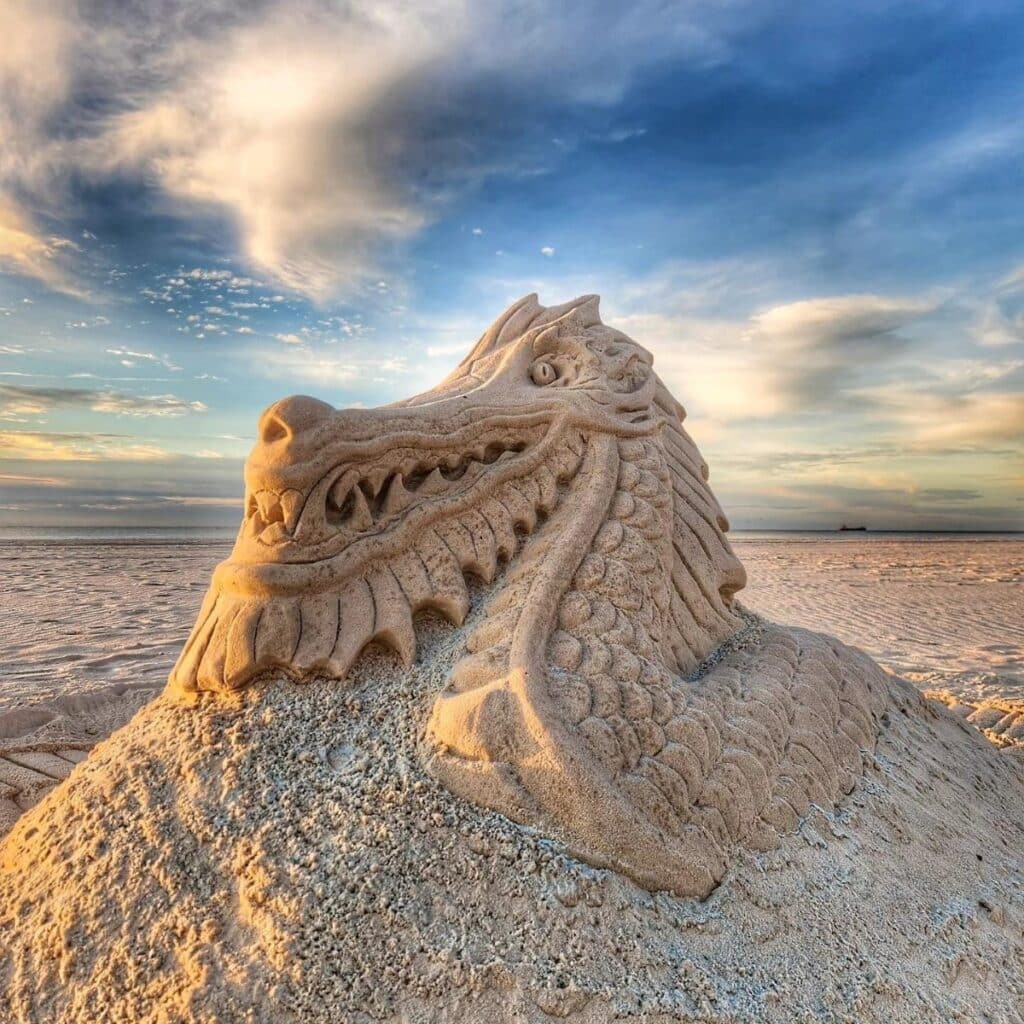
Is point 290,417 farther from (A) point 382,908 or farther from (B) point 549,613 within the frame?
(A) point 382,908

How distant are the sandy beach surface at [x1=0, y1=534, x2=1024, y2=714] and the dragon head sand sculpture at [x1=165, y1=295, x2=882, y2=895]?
9.39ft

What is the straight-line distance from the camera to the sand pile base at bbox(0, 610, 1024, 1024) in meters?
1.56

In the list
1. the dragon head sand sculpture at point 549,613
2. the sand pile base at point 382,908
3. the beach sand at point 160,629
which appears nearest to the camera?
the sand pile base at point 382,908

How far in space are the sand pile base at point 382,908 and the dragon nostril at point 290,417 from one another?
29.7 inches

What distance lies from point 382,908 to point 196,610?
7.87 meters

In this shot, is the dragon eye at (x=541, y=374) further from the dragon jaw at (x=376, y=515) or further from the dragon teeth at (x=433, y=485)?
the dragon teeth at (x=433, y=485)

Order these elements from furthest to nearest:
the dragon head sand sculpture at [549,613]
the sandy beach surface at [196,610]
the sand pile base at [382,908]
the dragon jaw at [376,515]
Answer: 1. the sandy beach surface at [196,610]
2. the dragon jaw at [376,515]
3. the dragon head sand sculpture at [549,613]
4. the sand pile base at [382,908]

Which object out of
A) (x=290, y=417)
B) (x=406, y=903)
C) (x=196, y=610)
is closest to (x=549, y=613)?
(x=406, y=903)

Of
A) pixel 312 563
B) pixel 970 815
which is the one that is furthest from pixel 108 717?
pixel 970 815

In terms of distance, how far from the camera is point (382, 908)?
1.64 metres

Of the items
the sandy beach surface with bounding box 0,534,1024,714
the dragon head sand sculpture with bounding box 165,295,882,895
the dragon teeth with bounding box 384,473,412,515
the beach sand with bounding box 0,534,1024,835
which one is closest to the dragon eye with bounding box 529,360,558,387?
the dragon head sand sculpture with bounding box 165,295,882,895

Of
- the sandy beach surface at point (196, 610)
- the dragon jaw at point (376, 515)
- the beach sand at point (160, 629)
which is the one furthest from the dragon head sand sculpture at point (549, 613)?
the sandy beach surface at point (196, 610)

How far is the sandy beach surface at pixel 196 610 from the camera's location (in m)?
5.58

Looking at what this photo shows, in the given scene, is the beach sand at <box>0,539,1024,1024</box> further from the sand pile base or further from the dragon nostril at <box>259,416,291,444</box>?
the dragon nostril at <box>259,416,291,444</box>
